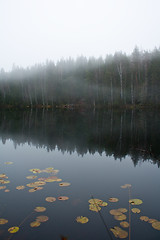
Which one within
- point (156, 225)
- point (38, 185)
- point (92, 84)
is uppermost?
point (92, 84)

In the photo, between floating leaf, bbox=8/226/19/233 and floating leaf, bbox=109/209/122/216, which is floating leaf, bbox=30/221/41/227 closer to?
floating leaf, bbox=8/226/19/233

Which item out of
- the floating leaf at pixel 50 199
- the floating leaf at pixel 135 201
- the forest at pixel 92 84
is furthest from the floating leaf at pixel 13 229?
the forest at pixel 92 84

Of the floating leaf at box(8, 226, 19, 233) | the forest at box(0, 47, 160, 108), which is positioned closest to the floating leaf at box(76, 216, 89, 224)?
the floating leaf at box(8, 226, 19, 233)

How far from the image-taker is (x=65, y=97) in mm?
58000

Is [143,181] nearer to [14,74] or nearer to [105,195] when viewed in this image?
[105,195]

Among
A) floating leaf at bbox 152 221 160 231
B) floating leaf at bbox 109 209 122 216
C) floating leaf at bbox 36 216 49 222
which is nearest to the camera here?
floating leaf at bbox 152 221 160 231

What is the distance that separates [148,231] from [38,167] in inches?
204

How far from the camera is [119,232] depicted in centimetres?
377

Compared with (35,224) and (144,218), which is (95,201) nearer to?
(144,218)

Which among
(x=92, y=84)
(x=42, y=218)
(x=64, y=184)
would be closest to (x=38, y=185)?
(x=64, y=184)

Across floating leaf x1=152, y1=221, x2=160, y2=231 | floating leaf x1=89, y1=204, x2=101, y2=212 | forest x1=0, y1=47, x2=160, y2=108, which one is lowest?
floating leaf x1=152, y1=221, x2=160, y2=231

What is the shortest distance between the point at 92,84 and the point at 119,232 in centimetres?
5298

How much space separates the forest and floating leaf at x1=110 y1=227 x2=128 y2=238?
4336cm

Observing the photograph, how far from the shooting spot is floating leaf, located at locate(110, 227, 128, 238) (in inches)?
145
